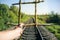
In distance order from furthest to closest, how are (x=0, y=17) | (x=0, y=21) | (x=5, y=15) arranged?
(x=5, y=15) < (x=0, y=17) < (x=0, y=21)

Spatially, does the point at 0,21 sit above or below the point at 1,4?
below

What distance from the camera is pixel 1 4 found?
14.3 m

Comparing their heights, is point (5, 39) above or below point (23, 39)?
above

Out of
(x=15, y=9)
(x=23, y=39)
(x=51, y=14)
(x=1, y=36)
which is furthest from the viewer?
(x=51, y=14)

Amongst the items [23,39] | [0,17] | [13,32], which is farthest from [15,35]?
[0,17]

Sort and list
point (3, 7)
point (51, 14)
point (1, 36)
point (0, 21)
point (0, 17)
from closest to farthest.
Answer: point (1, 36) → point (0, 21) → point (0, 17) → point (3, 7) → point (51, 14)

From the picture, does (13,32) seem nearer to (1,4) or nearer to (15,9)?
(1,4)

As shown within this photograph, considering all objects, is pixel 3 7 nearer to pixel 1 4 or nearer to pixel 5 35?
pixel 1 4

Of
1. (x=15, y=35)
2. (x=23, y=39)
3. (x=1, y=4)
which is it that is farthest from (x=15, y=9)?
(x=15, y=35)

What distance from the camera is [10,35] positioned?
27.7 inches

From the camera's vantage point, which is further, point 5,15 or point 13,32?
point 5,15

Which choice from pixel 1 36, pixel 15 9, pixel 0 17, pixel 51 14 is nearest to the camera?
pixel 1 36

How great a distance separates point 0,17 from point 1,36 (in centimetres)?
1162

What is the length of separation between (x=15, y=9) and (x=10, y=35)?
58.4 ft
